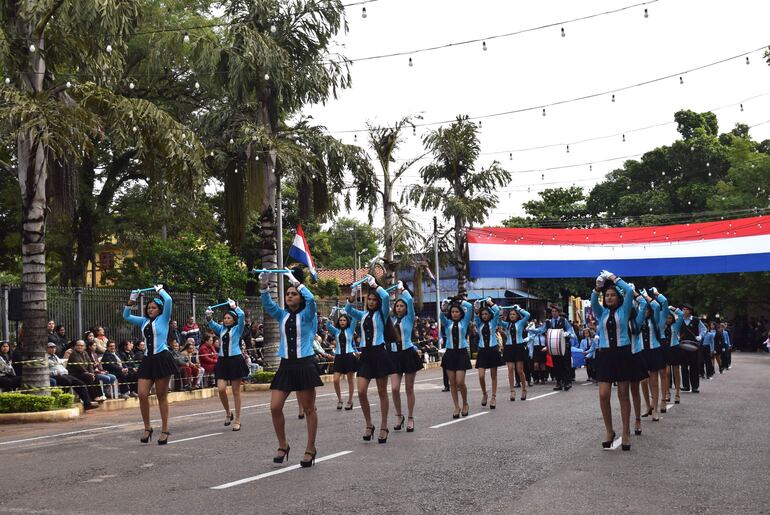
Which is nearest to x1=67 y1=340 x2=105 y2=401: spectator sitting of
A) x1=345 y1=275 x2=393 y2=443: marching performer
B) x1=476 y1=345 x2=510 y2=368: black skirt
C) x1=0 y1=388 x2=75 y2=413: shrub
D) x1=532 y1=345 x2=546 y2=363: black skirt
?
x1=0 y1=388 x2=75 y2=413: shrub

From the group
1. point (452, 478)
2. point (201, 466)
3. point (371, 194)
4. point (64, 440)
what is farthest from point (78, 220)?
point (452, 478)

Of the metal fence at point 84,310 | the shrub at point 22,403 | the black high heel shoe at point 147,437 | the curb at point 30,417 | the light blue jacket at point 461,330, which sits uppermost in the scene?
the metal fence at point 84,310

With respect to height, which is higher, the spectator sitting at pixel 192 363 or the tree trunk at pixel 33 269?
the tree trunk at pixel 33 269

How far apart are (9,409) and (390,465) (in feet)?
35.3

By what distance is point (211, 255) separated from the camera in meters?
34.8

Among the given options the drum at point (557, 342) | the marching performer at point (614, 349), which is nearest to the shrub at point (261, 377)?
the drum at point (557, 342)

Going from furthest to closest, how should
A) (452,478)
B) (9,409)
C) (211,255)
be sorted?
1. (211,255)
2. (9,409)
3. (452,478)

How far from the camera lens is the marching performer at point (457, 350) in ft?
51.0

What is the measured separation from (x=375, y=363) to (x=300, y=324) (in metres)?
2.34

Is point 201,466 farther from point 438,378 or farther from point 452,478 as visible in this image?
point 438,378

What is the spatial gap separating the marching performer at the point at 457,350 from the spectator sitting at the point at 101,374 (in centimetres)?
896

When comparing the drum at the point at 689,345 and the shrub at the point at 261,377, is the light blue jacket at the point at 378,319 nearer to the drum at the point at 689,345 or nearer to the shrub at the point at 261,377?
the drum at the point at 689,345

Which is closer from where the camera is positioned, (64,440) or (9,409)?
(64,440)

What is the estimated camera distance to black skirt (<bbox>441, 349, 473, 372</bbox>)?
15.5 metres
